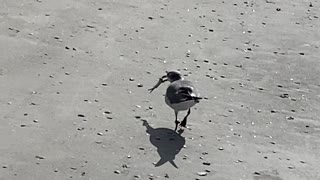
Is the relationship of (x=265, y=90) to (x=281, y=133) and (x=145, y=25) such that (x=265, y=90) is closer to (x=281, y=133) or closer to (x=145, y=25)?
(x=281, y=133)

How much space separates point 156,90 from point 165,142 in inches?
38.5

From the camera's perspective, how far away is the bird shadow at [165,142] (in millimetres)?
6043

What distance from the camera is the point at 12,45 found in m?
7.80

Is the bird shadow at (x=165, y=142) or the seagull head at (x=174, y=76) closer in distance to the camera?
the bird shadow at (x=165, y=142)

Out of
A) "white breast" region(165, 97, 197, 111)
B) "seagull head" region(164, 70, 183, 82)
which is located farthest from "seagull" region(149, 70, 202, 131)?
"seagull head" region(164, 70, 183, 82)

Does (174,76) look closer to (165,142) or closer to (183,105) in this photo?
(183,105)

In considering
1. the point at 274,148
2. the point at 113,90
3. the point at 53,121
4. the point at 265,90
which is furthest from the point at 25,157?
the point at 265,90

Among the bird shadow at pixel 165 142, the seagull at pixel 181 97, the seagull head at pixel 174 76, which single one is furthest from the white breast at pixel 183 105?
the seagull head at pixel 174 76

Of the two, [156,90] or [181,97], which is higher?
[181,97]

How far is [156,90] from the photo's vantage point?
282 inches

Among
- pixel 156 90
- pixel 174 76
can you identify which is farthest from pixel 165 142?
pixel 156 90

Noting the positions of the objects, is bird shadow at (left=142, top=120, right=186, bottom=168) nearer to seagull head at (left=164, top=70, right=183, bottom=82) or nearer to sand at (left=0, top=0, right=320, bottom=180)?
sand at (left=0, top=0, right=320, bottom=180)

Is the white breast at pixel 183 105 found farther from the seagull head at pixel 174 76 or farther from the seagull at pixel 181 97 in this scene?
the seagull head at pixel 174 76

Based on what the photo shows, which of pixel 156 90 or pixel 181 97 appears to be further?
pixel 156 90
